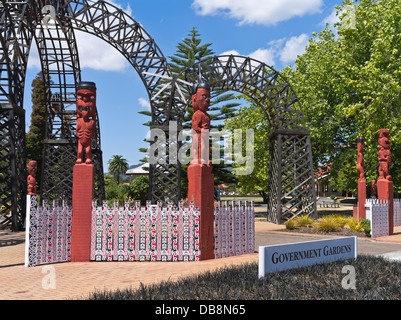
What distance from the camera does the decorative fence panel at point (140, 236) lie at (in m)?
9.51

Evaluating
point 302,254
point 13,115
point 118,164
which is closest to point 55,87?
point 13,115

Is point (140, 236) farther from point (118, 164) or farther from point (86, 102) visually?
point (118, 164)

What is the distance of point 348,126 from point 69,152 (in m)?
17.3

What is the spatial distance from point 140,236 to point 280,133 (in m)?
12.4

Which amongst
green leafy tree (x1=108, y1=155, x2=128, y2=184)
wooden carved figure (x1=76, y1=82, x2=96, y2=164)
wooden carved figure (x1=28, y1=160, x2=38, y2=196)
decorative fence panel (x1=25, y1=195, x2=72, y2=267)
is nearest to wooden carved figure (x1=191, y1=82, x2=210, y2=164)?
wooden carved figure (x1=76, y1=82, x2=96, y2=164)

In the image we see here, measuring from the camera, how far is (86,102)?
32.8 ft

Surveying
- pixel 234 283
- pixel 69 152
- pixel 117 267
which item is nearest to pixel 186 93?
pixel 69 152

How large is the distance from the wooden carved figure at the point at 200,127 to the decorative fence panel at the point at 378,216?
8.12 m

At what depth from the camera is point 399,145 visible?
23.5 m

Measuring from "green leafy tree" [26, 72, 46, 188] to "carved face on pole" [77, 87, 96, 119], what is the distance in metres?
34.0

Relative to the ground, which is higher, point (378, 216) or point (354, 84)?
point (354, 84)

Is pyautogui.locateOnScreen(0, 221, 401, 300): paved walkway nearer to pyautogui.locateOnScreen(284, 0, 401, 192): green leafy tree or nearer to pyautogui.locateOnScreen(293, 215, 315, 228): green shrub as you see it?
pyautogui.locateOnScreen(293, 215, 315, 228): green shrub

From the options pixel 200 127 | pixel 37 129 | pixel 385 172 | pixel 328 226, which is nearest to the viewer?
pixel 200 127

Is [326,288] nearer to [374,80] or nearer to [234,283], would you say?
[234,283]
